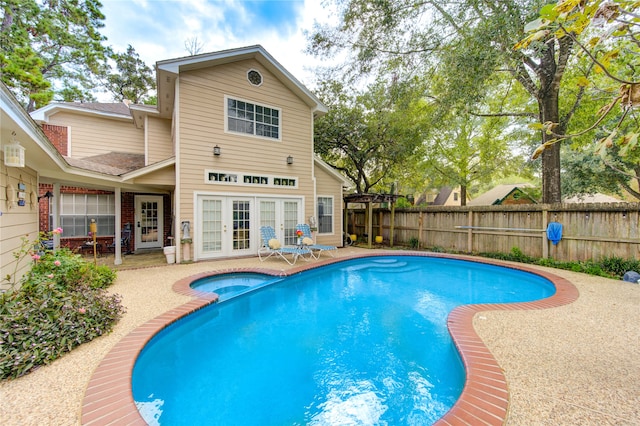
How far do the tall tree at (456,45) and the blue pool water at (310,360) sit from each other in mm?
5657

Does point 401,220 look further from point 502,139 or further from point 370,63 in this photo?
point 502,139

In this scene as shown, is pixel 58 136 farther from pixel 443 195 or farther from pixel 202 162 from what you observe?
pixel 443 195

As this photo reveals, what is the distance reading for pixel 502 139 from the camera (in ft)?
55.9

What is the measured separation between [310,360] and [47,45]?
18979 millimetres

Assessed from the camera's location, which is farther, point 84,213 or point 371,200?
point 371,200

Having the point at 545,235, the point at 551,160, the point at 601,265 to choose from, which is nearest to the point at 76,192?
the point at 545,235

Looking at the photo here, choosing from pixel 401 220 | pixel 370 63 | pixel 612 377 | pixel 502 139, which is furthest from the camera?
pixel 502 139

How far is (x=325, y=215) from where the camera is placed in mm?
11430

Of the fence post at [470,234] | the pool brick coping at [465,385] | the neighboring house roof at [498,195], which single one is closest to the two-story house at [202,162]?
the pool brick coping at [465,385]

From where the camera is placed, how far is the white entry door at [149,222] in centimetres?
1072

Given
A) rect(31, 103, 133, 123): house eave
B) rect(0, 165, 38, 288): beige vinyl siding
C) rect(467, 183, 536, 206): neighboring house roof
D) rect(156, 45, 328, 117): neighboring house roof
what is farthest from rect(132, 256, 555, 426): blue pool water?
rect(467, 183, 536, 206): neighboring house roof

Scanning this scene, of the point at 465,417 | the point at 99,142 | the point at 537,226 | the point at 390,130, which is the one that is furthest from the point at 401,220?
the point at 99,142

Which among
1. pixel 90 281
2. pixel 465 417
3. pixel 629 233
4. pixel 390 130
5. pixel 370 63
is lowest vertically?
pixel 465 417

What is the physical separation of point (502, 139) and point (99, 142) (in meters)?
20.4
